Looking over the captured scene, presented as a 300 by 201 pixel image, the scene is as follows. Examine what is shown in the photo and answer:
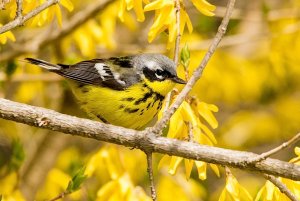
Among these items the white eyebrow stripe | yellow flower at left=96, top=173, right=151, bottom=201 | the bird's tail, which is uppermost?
the white eyebrow stripe

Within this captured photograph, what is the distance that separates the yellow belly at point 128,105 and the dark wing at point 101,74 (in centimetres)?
6

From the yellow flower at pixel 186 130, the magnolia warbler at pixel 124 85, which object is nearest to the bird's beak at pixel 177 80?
the magnolia warbler at pixel 124 85

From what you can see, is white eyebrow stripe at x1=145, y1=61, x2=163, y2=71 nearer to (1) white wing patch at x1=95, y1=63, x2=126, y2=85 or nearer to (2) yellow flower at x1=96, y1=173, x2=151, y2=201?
(1) white wing patch at x1=95, y1=63, x2=126, y2=85

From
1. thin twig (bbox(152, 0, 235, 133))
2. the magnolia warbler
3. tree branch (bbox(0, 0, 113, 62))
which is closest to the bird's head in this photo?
the magnolia warbler


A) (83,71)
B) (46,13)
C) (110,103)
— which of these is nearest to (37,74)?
→ (83,71)

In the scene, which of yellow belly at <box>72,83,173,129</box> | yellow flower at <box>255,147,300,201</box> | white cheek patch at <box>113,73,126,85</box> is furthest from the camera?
white cheek patch at <box>113,73,126,85</box>

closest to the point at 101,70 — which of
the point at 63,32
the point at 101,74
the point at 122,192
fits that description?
the point at 101,74

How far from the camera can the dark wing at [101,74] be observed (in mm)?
4461

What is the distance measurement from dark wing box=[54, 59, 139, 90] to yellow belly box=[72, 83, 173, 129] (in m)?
0.06

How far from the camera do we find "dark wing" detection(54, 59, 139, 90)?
4.46 meters

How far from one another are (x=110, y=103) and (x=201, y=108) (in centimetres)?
82

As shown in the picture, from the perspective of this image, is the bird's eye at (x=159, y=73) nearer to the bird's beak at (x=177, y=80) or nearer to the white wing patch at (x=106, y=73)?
the bird's beak at (x=177, y=80)

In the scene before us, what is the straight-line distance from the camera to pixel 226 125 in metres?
7.65

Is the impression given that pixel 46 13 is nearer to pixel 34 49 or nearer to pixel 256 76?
pixel 34 49
